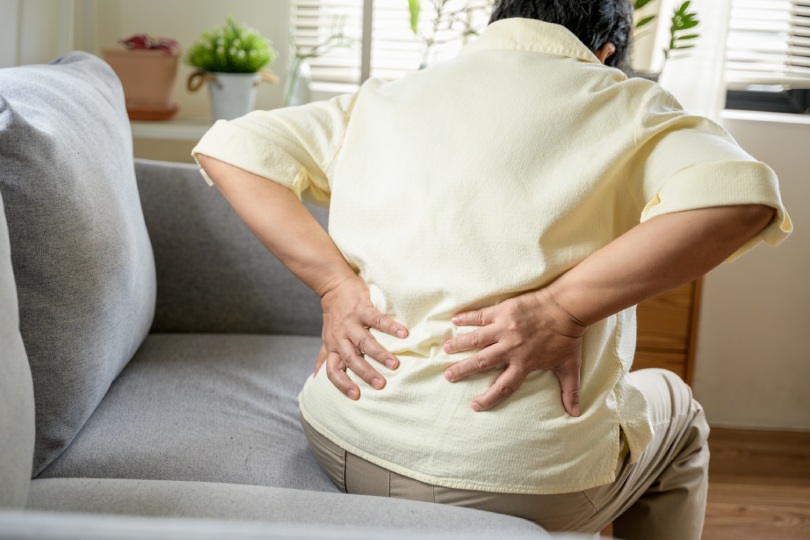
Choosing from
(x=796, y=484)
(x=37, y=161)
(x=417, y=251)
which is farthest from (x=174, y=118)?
(x=796, y=484)

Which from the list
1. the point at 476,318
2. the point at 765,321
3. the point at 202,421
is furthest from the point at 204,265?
the point at 765,321

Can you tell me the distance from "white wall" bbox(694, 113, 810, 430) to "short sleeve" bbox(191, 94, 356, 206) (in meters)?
1.69

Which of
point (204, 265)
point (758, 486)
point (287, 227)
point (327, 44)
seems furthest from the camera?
point (327, 44)

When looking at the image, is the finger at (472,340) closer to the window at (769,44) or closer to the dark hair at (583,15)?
the dark hair at (583,15)

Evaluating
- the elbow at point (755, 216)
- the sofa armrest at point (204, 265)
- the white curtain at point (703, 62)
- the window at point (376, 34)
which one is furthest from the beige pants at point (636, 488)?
the window at point (376, 34)

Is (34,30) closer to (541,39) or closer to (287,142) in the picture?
(287,142)

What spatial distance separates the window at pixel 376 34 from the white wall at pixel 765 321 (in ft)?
2.72

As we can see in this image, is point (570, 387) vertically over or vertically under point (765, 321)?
over

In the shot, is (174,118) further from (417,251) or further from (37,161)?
(417,251)

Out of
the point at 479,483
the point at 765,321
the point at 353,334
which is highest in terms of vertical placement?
the point at 353,334

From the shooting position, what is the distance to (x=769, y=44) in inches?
97.4

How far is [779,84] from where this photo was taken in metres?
2.49

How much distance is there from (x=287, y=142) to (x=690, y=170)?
505 millimetres

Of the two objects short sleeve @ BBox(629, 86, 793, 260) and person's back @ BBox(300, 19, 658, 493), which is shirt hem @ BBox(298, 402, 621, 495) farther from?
short sleeve @ BBox(629, 86, 793, 260)
